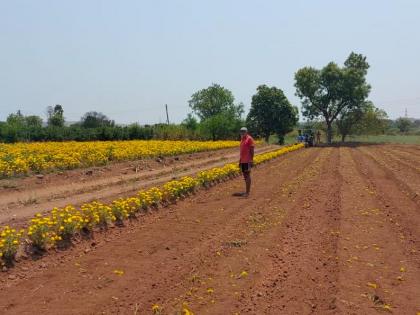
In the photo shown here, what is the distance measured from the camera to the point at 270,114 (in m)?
60.5

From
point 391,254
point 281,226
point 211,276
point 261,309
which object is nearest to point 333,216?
point 281,226

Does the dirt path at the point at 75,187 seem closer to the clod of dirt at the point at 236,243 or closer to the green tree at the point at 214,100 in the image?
the clod of dirt at the point at 236,243

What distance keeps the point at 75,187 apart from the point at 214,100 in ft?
274

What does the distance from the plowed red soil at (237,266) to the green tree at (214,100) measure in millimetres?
86030

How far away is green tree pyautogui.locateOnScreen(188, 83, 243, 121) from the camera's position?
96375 millimetres

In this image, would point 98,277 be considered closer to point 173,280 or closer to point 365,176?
point 173,280

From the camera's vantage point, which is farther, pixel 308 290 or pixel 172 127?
pixel 172 127

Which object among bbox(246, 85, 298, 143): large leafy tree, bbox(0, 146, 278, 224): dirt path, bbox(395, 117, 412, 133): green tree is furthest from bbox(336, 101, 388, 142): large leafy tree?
bbox(0, 146, 278, 224): dirt path

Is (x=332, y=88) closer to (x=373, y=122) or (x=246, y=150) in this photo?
(x=373, y=122)

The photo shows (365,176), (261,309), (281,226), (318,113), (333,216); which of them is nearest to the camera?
(261,309)

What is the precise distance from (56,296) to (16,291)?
0.57m

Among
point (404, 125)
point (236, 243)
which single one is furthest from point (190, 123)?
point (404, 125)

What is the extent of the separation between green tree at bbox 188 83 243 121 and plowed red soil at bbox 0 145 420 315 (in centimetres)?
8603

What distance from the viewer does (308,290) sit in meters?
5.57
